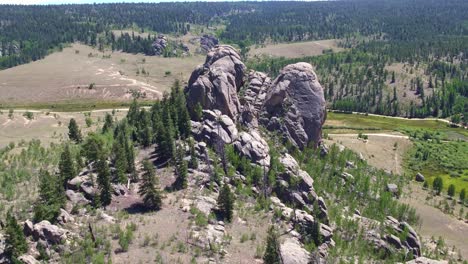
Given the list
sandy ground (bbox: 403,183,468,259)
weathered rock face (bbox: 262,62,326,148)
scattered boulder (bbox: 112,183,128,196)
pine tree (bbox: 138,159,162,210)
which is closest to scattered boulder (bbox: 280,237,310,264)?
pine tree (bbox: 138,159,162,210)

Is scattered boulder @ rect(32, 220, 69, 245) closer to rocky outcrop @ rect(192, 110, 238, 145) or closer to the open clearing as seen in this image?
rocky outcrop @ rect(192, 110, 238, 145)

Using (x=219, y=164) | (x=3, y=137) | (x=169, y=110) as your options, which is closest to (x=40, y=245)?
(x=219, y=164)

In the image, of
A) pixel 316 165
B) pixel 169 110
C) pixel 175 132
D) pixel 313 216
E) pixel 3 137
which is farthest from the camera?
pixel 3 137

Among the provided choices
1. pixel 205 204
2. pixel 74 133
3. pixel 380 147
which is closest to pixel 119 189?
pixel 205 204

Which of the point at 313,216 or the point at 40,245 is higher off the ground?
the point at 40,245

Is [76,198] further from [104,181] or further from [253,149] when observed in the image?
[253,149]

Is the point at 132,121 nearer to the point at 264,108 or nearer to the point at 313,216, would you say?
the point at 264,108
